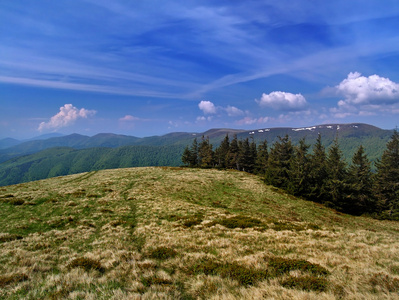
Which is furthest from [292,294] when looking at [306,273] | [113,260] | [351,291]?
[113,260]

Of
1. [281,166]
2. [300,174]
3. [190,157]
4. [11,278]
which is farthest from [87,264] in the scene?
[190,157]

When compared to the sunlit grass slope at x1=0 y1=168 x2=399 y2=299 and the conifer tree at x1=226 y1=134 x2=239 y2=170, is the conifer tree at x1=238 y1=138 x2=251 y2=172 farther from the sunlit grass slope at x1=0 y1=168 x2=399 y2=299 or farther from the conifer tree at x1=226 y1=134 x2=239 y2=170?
the sunlit grass slope at x1=0 y1=168 x2=399 y2=299

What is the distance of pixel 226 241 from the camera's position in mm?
13219

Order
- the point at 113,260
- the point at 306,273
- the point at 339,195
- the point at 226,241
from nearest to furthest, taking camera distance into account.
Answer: the point at 306,273 < the point at 113,260 < the point at 226,241 < the point at 339,195

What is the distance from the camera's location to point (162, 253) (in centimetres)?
1098

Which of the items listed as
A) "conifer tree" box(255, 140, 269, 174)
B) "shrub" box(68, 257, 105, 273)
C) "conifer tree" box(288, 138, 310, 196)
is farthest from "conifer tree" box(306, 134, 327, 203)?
"shrub" box(68, 257, 105, 273)

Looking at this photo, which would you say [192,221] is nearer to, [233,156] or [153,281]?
[153,281]

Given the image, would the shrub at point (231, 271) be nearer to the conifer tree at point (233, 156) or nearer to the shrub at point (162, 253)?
the shrub at point (162, 253)

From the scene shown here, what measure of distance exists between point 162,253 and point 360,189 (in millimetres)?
46068

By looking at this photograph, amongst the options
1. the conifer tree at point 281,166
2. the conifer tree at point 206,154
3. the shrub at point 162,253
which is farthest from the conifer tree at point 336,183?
the conifer tree at point 206,154

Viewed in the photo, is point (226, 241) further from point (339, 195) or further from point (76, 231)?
point (339, 195)

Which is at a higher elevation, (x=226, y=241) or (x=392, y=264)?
(x=392, y=264)

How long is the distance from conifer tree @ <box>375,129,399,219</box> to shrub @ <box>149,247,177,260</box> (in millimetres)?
46701

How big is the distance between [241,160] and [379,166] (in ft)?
141
